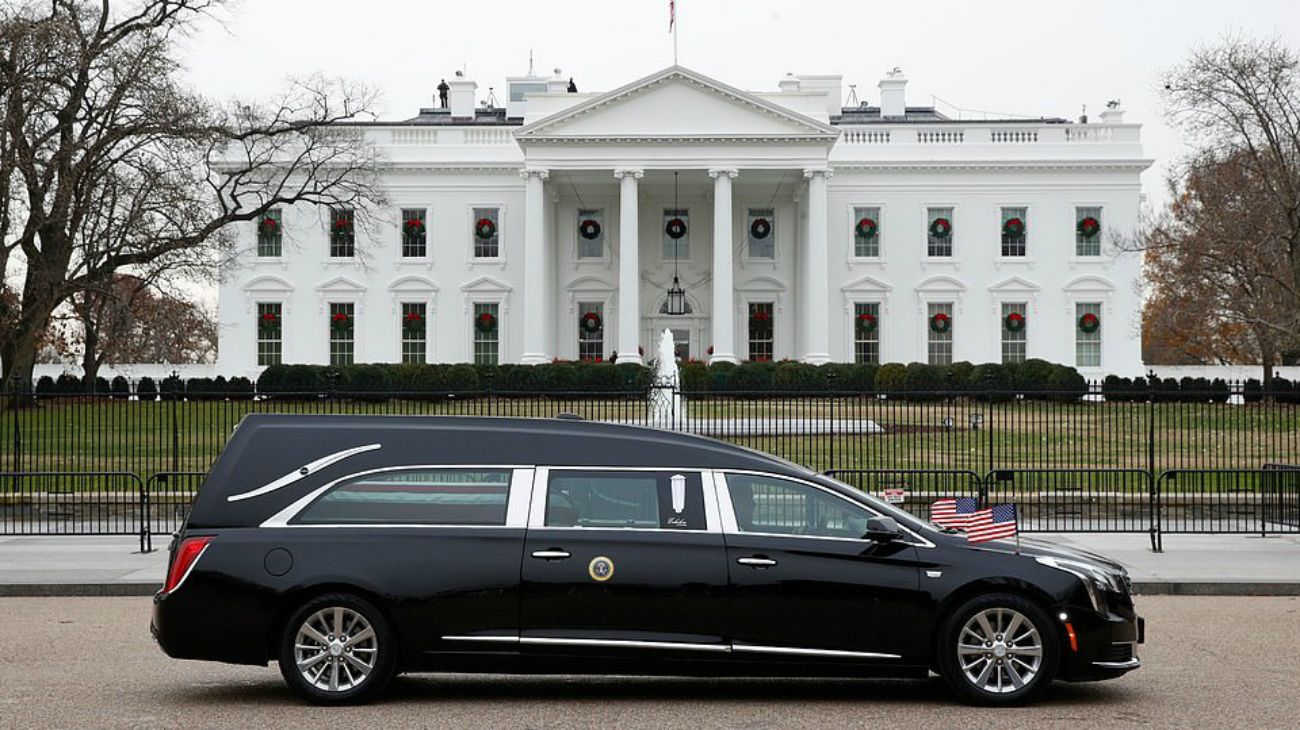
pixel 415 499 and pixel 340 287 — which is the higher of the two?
pixel 340 287

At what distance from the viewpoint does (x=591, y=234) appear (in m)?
61.2

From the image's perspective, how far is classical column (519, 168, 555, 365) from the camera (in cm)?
5659

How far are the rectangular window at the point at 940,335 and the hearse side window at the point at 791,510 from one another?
53107 mm

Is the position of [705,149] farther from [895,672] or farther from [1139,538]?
[895,672]

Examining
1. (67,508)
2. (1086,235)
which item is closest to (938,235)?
(1086,235)

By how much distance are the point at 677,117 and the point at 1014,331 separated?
16540mm

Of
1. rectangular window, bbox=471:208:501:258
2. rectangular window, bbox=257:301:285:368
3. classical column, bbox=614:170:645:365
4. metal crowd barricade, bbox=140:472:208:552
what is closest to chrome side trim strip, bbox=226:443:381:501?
metal crowd barricade, bbox=140:472:208:552

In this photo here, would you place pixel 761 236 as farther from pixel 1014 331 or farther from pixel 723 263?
pixel 1014 331

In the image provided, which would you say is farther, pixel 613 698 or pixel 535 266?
pixel 535 266

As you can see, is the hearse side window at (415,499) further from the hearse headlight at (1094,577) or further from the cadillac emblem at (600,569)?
the hearse headlight at (1094,577)

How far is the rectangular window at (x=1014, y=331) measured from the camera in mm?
60906

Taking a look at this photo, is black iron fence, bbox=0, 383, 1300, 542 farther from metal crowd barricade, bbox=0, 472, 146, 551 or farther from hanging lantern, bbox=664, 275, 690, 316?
hanging lantern, bbox=664, 275, 690, 316

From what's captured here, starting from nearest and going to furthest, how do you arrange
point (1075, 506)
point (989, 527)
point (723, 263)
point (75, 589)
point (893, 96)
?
point (989, 527)
point (75, 589)
point (1075, 506)
point (723, 263)
point (893, 96)

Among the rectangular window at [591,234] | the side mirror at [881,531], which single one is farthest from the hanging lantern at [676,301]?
the side mirror at [881,531]
